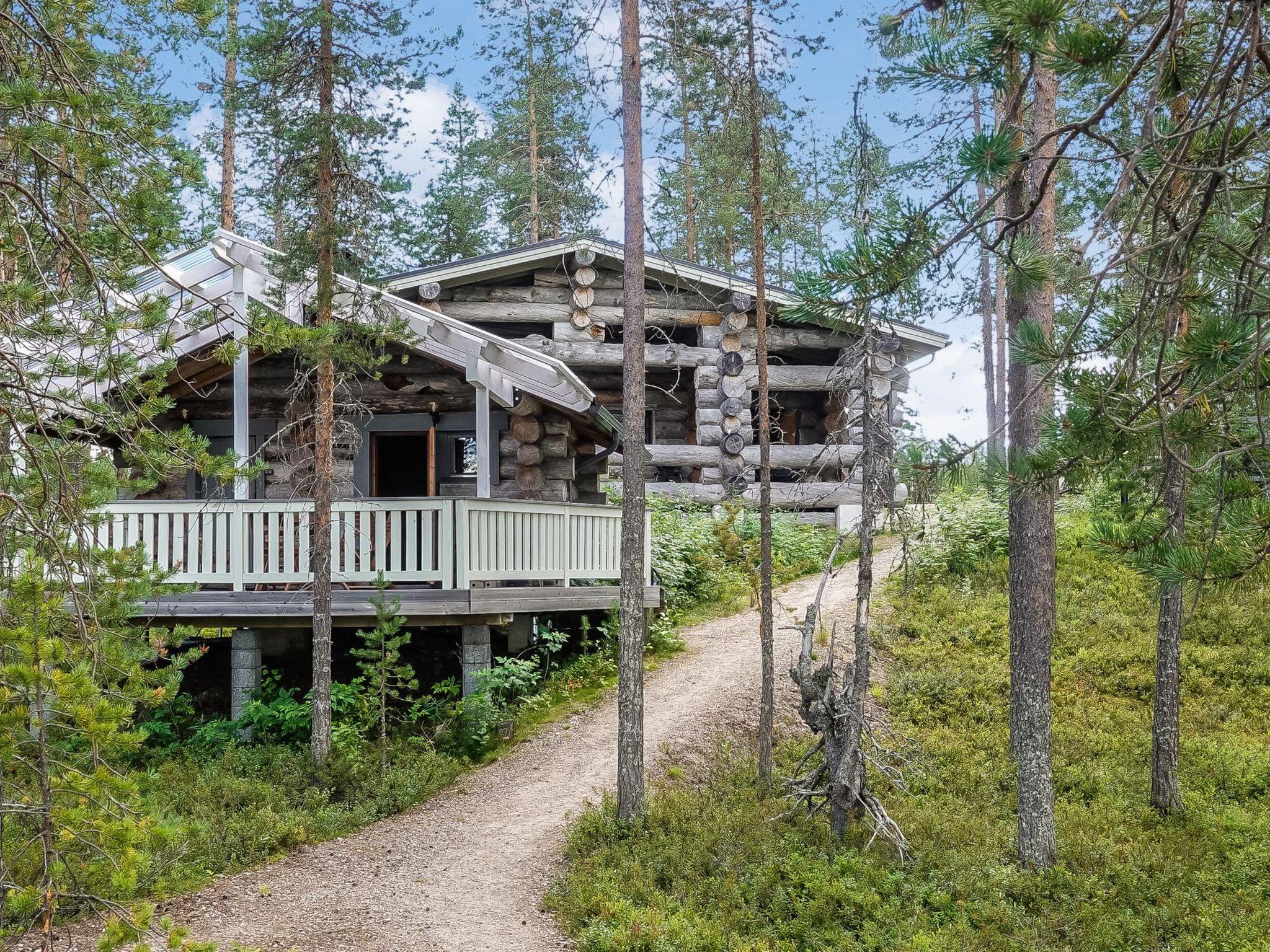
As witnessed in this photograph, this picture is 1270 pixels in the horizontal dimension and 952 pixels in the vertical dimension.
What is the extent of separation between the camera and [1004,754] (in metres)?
11.2

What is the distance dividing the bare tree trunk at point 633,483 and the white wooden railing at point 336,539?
8.47 ft

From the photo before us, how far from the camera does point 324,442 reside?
410 inches

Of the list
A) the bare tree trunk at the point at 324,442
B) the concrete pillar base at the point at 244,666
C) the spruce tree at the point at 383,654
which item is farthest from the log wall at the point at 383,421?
the spruce tree at the point at 383,654

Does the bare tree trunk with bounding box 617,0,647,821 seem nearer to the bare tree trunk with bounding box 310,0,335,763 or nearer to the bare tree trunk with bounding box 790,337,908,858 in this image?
the bare tree trunk with bounding box 790,337,908,858

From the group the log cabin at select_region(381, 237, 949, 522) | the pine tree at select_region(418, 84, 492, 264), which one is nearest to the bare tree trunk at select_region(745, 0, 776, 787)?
the log cabin at select_region(381, 237, 949, 522)

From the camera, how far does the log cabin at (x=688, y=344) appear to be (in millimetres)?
19391

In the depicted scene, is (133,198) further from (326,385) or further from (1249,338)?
(326,385)

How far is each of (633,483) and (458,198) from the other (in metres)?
21.3

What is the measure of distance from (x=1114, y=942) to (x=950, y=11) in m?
6.87

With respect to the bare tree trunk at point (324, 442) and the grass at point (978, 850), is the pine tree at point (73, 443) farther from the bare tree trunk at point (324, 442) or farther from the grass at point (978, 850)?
the bare tree trunk at point (324, 442)

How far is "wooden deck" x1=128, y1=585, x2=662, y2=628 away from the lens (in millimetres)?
10961

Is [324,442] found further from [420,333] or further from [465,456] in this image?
[465,456]

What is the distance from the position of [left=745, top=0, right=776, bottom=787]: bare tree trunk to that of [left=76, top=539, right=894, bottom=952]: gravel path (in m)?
1.38

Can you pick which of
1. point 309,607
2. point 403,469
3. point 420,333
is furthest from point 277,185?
point 403,469
